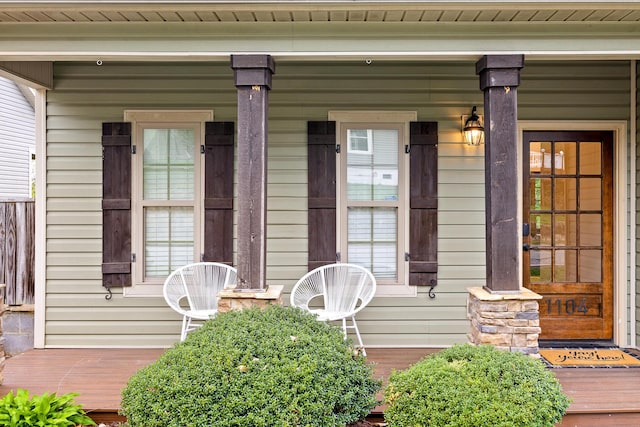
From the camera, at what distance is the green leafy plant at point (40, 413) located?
2430 millimetres

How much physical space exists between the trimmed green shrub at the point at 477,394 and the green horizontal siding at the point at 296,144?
162 cm

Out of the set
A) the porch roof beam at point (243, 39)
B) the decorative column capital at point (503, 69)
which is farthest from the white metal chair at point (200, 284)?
the decorative column capital at point (503, 69)

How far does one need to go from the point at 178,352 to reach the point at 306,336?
69 centimetres

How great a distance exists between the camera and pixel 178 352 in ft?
8.27

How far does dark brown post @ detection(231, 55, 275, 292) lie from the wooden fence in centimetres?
255

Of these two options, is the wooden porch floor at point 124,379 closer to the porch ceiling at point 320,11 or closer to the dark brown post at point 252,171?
the dark brown post at point 252,171

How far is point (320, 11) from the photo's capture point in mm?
3066

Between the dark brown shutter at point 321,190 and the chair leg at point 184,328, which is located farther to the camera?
the dark brown shutter at point 321,190

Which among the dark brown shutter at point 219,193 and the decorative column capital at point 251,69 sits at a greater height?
the decorative column capital at point 251,69

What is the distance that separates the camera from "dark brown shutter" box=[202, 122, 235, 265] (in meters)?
4.15

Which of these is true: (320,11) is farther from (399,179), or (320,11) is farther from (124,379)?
(124,379)

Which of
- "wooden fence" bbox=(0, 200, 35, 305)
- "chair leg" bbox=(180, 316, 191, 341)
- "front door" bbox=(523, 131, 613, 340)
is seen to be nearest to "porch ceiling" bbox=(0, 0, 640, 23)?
"front door" bbox=(523, 131, 613, 340)

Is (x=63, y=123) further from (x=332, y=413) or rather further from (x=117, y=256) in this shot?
(x=332, y=413)

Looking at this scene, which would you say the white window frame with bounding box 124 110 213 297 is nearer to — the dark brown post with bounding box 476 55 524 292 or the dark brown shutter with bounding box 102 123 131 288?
the dark brown shutter with bounding box 102 123 131 288
